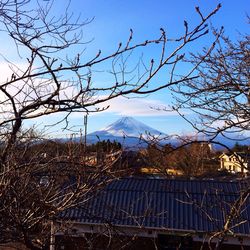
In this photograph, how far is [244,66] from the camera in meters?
5.62

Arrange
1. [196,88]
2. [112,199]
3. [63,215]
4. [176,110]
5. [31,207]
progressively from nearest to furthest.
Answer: [31,207] < [63,215] < [176,110] < [196,88] < [112,199]

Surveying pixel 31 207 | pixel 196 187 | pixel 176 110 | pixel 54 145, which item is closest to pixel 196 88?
pixel 176 110

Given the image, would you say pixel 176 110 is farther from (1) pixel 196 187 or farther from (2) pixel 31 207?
(1) pixel 196 187

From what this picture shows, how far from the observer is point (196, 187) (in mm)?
12562

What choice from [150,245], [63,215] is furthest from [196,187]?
[63,215]

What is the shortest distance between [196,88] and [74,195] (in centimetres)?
295

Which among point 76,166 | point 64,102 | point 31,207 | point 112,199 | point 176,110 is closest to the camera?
point 64,102

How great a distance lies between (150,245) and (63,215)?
369 inches

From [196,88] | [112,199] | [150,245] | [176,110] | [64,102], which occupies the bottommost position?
[150,245]

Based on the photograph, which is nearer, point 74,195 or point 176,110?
point 74,195

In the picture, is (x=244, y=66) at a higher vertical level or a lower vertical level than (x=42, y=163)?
higher

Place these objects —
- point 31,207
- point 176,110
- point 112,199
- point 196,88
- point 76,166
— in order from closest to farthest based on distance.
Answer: point 31,207 < point 76,166 < point 176,110 < point 196,88 < point 112,199

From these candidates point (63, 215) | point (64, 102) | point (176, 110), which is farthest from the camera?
point (176, 110)

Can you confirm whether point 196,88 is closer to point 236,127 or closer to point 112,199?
point 236,127
